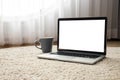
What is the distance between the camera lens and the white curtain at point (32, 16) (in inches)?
65.8

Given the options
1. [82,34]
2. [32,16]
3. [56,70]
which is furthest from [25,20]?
[56,70]

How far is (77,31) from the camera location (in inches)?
36.5

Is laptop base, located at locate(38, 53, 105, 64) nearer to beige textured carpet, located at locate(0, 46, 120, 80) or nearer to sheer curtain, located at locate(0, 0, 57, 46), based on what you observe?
beige textured carpet, located at locate(0, 46, 120, 80)

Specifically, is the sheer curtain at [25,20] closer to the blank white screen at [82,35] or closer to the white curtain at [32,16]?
the white curtain at [32,16]

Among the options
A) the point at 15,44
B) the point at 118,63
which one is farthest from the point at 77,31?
the point at 15,44

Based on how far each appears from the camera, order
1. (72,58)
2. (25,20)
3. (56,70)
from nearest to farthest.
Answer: (56,70) → (72,58) → (25,20)

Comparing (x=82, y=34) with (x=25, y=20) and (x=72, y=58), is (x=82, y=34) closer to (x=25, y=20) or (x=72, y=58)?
(x=72, y=58)

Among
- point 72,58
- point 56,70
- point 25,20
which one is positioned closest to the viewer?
point 56,70

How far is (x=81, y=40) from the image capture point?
0.91 meters

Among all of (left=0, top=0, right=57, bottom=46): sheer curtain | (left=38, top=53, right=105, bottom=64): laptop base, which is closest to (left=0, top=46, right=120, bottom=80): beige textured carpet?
(left=38, top=53, right=105, bottom=64): laptop base

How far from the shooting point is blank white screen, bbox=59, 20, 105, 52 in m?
0.87

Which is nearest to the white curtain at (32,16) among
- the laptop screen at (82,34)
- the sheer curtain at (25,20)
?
the sheer curtain at (25,20)

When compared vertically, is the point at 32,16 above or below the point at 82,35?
above

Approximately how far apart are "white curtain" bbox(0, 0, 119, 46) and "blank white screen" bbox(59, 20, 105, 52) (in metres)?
0.80
